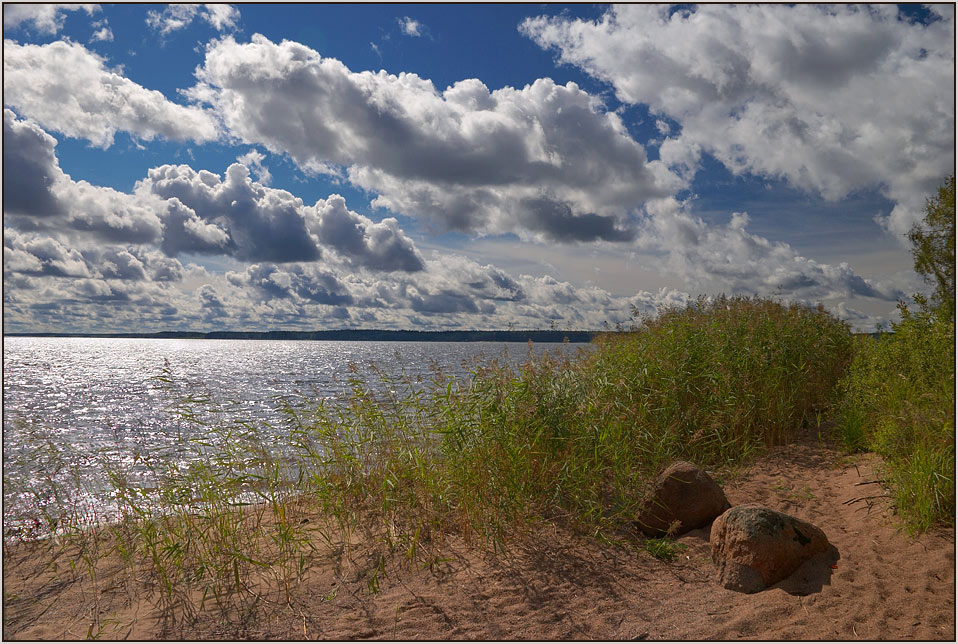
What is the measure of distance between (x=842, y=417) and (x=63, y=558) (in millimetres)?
10943

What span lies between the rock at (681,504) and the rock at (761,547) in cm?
84

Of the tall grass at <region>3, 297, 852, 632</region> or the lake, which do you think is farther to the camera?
the lake

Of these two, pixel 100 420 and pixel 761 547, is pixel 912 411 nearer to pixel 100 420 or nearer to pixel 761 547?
pixel 761 547

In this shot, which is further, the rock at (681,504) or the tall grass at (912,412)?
the rock at (681,504)

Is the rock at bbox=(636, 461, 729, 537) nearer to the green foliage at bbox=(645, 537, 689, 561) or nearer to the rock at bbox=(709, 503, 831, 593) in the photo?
the green foliage at bbox=(645, 537, 689, 561)

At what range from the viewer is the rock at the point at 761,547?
4.93 metres

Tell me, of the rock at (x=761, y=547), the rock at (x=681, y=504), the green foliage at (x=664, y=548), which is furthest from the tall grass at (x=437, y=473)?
the rock at (x=761, y=547)

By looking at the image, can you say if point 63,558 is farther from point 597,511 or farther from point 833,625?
point 833,625

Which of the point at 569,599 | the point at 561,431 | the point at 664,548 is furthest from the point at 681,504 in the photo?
the point at 569,599

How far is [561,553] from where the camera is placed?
5629mm

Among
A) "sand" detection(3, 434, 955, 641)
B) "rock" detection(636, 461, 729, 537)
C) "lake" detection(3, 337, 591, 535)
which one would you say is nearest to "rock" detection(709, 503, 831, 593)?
"sand" detection(3, 434, 955, 641)

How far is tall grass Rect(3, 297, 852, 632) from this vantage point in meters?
5.80

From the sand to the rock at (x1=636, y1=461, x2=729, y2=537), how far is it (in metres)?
0.21

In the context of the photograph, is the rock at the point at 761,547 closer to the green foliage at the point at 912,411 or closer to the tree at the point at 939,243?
the green foliage at the point at 912,411
